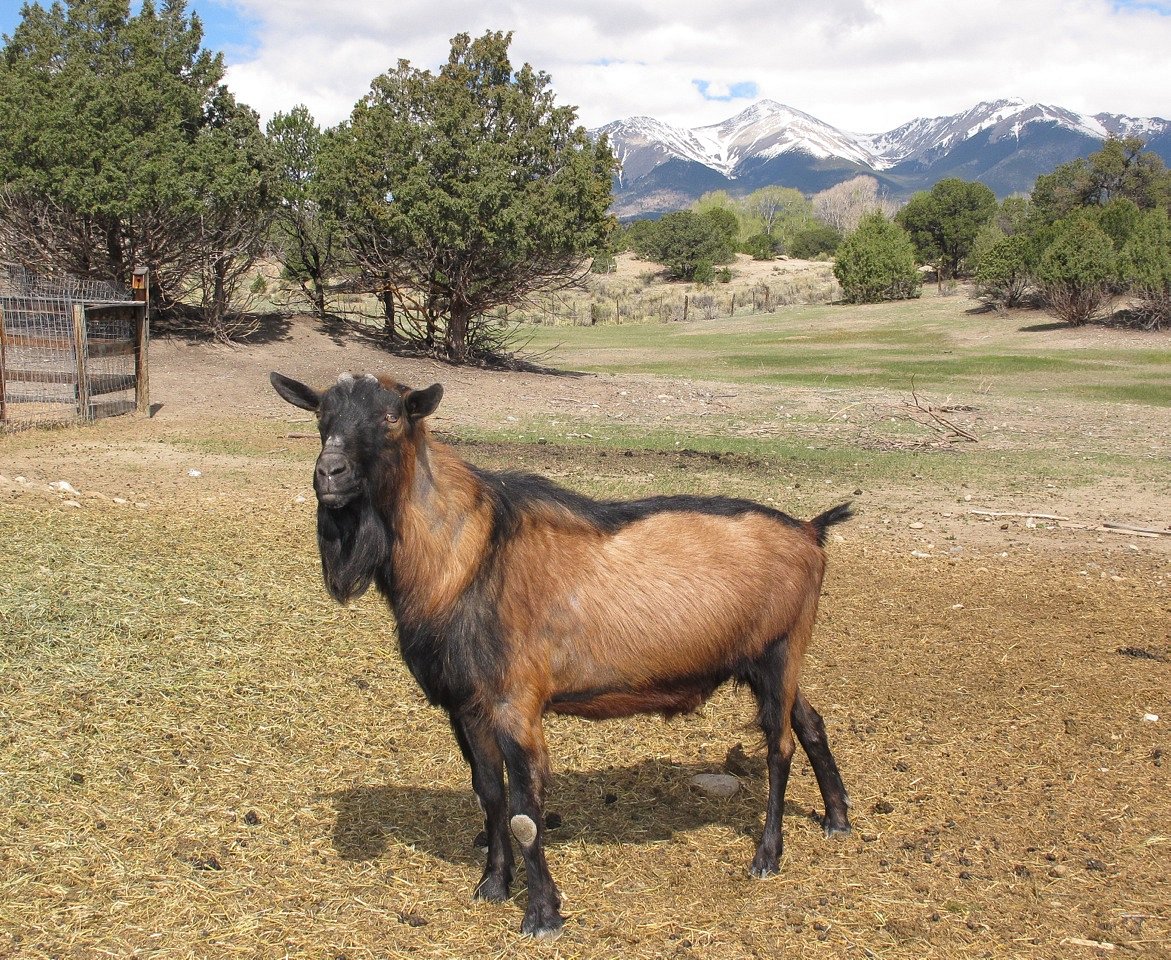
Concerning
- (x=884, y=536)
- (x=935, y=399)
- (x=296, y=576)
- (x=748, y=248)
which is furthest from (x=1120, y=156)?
(x=296, y=576)

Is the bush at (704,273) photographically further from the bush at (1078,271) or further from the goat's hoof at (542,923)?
the goat's hoof at (542,923)

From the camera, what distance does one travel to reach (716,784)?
579 centimetres

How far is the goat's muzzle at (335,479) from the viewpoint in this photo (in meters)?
4.03

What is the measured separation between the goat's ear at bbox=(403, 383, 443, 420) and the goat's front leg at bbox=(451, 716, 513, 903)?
4.12ft

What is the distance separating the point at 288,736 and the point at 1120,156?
6957 centimetres

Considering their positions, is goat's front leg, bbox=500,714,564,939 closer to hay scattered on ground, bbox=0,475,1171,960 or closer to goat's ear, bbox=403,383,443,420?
hay scattered on ground, bbox=0,475,1171,960

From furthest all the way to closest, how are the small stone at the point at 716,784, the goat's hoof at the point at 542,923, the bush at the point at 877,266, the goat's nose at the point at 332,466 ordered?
the bush at the point at 877,266
the small stone at the point at 716,784
the goat's hoof at the point at 542,923
the goat's nose at the point at 332,466

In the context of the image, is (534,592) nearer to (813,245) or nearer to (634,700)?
(634,700)

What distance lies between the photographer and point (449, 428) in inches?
752

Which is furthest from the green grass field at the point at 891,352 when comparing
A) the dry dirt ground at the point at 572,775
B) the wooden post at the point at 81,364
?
the dry dirt ground at the point at 572,775

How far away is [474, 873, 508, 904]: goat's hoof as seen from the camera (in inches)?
182

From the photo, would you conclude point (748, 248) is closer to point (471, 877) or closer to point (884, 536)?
point (884, 536)

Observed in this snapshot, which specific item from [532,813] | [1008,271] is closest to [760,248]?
[1008,271]

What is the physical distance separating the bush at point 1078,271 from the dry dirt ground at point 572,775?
3341 centimetres
